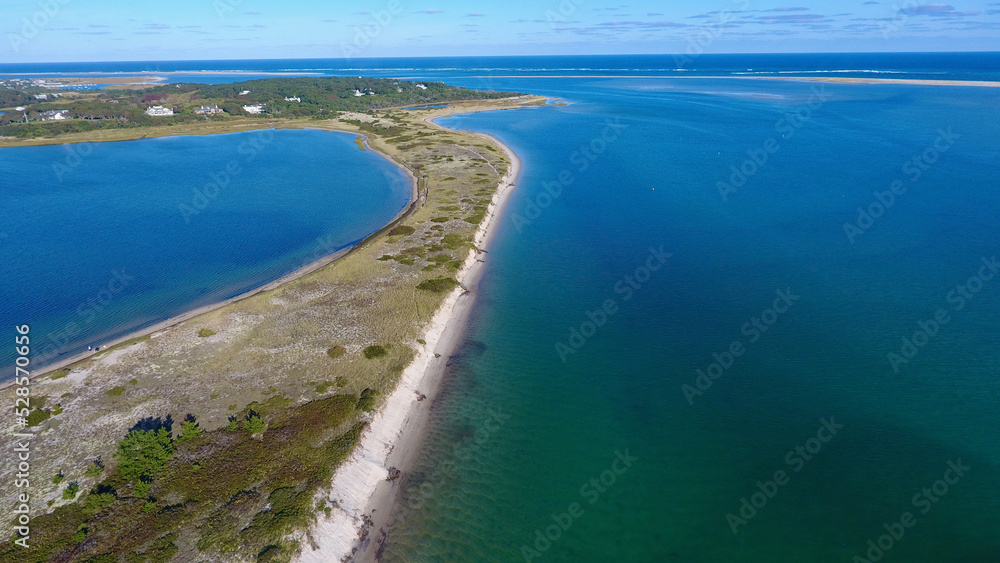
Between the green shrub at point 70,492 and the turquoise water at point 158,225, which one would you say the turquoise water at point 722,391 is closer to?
the green shrub at point 70,492

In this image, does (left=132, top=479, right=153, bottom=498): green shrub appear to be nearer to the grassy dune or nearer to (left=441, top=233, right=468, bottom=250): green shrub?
the grassy dune

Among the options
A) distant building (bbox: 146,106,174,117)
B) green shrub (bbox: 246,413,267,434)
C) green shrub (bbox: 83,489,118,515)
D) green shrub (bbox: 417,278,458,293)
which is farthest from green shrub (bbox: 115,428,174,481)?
distant building (bbox: 146,106,174,117)

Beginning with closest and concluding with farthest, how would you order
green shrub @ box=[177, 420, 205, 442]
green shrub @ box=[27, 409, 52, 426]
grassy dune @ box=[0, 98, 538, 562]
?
grassy dune @ box=[0, 98, 538, 562] → green shrub @ box=[177, 420, 205, 442] → green shrub @ box=[27, 409, 52, 426]

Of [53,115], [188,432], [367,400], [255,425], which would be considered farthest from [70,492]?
[53,115]

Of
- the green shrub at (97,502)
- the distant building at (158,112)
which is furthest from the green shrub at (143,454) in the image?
the distant building at (158,112)

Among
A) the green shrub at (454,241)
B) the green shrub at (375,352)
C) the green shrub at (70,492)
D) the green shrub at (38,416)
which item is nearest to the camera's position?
the green shrub at (70,492)

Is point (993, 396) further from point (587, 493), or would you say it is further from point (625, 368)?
point (587, 493)
